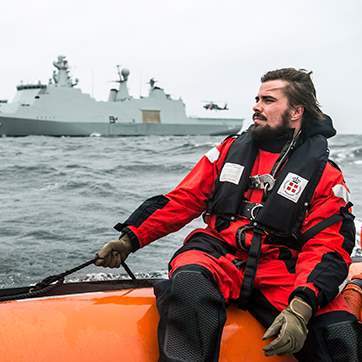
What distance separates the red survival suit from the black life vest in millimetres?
12

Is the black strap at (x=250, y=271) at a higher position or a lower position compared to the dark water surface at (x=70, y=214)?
higher

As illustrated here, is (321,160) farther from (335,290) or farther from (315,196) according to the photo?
(335,290)

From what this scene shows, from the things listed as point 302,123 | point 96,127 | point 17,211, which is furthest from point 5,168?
point 96,127

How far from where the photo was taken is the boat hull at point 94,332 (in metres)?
1.45

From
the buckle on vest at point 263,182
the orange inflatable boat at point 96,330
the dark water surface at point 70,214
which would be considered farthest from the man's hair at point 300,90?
the dark water surface at point 70,214

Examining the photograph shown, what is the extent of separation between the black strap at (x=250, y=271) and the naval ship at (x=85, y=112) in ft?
119

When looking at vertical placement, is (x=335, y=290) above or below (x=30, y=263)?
above

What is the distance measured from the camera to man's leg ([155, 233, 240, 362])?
4.73ft

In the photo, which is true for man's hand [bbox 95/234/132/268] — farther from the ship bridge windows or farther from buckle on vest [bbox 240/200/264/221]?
the ship bridge windows

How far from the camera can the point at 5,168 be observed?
35.8 ft

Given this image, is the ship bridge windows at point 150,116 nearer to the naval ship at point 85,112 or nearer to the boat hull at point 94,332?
the naval ship at point 85,112

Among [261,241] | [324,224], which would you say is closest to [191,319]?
[261,241]

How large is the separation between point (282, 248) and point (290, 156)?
33 centimetres

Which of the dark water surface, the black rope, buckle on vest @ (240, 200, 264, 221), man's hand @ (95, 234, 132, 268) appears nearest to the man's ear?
buckle on vest @ (240, 200, 264, 221)
